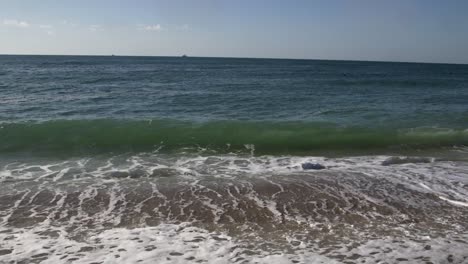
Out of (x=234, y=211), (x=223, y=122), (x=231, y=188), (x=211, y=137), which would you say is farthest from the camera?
(x=223, y=122)

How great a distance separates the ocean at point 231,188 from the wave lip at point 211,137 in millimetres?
65

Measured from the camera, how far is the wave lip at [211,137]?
14.4 meters

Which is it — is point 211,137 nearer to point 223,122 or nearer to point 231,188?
point 223,122

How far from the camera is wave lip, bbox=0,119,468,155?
47.2ft

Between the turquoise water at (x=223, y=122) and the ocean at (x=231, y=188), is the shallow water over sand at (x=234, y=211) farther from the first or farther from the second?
the turquoise water at (x=223, y=122)

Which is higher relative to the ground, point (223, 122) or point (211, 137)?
point (223, 122)

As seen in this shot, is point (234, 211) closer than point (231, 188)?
Yes

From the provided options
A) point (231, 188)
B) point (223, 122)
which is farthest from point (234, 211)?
point (223, 122)

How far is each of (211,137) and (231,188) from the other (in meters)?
6.53

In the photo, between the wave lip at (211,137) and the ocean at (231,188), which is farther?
the wave lip at (211,137)

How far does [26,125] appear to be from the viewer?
17344mm

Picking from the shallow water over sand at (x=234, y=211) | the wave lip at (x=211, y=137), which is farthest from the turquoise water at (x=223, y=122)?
the shallow water over sand at (x=234, y=211)

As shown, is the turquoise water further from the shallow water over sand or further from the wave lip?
the shallow water over sand

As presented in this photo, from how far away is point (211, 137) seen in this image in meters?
16.0
